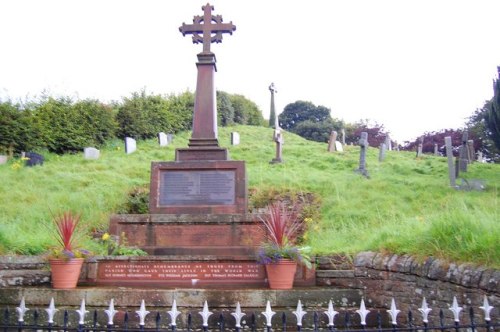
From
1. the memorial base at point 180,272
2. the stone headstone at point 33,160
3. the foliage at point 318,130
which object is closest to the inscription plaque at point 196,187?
the memorial base at point 180,272

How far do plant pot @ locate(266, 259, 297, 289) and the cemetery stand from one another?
2 centimetres

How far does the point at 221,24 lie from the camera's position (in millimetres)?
10742

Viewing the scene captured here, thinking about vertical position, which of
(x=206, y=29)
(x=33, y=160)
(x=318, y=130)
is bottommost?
(x=33, y=160)

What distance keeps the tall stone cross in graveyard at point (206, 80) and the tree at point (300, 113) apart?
141 feet

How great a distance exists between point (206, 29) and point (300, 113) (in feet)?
146

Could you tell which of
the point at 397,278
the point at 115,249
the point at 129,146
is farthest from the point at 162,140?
the point at 397,278

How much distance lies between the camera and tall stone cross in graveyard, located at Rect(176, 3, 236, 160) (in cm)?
1027

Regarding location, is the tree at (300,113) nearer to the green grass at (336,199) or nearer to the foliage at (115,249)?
the green grass at (336,199)

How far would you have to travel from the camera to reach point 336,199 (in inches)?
482

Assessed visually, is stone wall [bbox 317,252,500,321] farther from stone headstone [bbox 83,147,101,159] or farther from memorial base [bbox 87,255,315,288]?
stone headstone [bbox 83,147,101,159]

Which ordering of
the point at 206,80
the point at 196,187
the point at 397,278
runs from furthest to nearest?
1. the point at 206,80
2. the point at 196,187
3. the point at 397,278

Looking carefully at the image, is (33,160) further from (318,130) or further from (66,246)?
(318,130)

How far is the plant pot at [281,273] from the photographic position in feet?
19.7

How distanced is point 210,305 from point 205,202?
3916 millimetres
